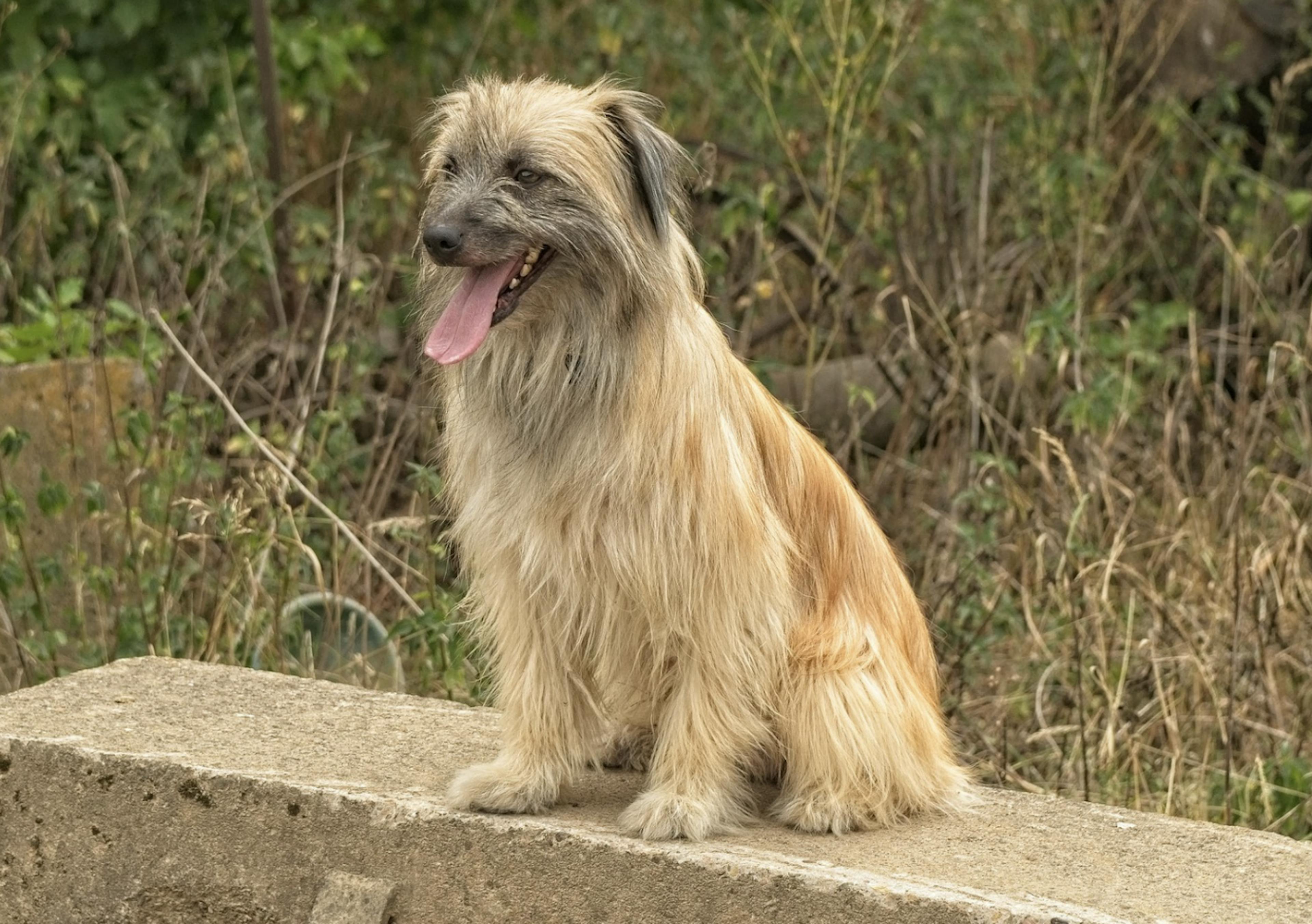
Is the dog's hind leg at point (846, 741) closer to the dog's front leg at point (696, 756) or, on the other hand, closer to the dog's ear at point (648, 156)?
the dog's front leg at point (696, 756)

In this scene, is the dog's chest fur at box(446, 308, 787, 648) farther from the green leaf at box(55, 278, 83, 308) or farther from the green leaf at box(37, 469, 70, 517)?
the green leaf at box(55, 278, 83, 308)

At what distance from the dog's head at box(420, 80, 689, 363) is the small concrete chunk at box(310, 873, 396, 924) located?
1.23 metres

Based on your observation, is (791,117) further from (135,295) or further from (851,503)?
(851,503)

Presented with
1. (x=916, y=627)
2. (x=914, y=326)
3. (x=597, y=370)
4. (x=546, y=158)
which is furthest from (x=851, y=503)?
(x=914, y=326)

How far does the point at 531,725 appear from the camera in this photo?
3.93 meters

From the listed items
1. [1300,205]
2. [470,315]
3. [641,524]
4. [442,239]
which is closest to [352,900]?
[641,524]

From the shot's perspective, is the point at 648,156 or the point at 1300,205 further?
the point at 1300,205

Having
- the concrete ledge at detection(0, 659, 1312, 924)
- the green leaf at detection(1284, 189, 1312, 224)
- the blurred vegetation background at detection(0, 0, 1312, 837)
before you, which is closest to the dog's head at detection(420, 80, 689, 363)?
the concrete ledge at detection(0, 659, 1312, 924)

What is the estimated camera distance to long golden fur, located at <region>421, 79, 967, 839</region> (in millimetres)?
3582

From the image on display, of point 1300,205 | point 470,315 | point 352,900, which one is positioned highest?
point 1300,205

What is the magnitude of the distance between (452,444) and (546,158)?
727mm

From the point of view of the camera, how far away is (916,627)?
4.27 meters

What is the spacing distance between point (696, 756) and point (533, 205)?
121 cm

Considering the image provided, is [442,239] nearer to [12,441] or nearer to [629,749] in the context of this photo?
[629,749]
